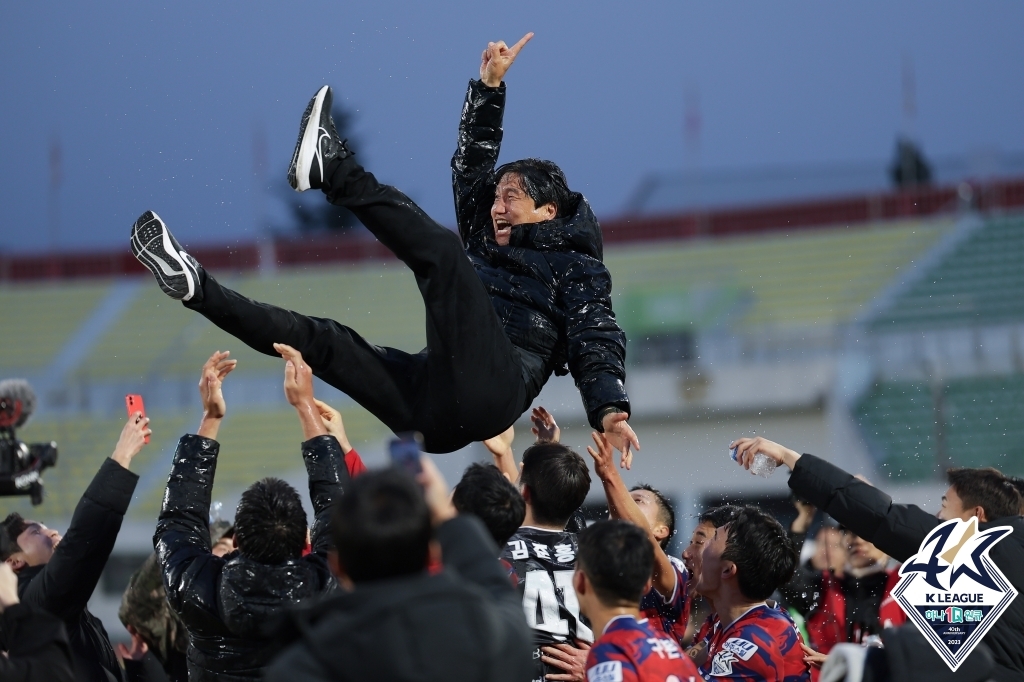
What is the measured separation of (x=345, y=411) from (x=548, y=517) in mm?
12339

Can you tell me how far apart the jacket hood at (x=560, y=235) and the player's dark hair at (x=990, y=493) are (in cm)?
157

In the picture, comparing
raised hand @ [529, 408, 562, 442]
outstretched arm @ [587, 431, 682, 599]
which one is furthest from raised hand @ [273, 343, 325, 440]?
raised hand @ [529, 408, 562, 442]

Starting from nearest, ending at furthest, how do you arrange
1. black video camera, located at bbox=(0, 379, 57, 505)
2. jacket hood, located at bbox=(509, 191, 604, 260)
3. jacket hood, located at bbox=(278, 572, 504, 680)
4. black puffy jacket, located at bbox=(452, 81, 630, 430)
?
jacket hood, located at bbox=(278, 572, 504, 680) < black puffy jacket, located at bbox=(452, 81, 630, 430) < jacket hood, located at bbox=(509, 191, 604, 260) < black video camera, located at bbox=(0, 379, 57, 505)

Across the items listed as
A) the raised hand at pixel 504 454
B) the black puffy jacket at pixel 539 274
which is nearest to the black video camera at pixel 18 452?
the raised hand at pixel 504 454

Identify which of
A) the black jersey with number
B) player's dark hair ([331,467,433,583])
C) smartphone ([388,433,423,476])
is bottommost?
the black jersey with number

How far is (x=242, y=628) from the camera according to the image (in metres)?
3.24

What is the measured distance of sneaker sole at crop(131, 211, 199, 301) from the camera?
157 inches

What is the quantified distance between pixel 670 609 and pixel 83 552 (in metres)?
1.74

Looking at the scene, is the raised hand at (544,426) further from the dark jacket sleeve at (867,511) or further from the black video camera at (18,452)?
the black video camera at (18,452)

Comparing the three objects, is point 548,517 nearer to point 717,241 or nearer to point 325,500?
point 325,500

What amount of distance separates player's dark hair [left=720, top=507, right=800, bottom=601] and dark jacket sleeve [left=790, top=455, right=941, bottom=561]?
0.52 feet

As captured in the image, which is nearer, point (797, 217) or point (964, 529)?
point (964, 529)

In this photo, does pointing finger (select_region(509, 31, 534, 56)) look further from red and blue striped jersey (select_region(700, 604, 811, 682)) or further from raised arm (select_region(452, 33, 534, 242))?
red and blue striped jersey (select_region(700, 604, 811, 682))

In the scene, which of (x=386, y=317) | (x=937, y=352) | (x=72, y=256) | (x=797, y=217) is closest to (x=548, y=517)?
(x=937, y=352)
